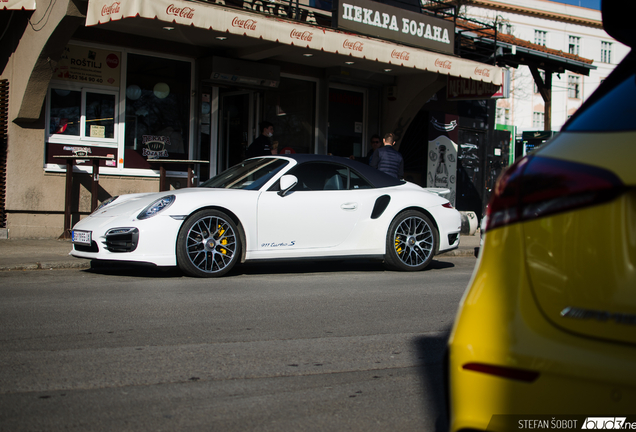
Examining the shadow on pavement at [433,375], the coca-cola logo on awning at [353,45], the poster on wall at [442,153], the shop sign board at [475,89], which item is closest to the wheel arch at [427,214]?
the shadow on pavement at [433,375]

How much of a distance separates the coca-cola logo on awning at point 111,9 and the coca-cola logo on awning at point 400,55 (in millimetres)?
5351

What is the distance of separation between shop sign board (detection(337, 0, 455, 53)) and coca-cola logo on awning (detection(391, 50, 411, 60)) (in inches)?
31.5

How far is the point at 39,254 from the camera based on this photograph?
8852 millimetres

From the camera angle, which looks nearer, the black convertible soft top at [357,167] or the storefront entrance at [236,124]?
the black convertible soft top at [357,167]

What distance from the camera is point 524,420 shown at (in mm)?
1625

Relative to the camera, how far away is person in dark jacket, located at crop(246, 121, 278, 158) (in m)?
12.1

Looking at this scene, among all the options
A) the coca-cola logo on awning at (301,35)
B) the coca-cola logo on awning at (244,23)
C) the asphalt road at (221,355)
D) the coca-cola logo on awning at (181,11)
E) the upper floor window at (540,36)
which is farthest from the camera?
the upper floor window at (540,36)

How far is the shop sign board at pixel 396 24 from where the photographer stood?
12789mm

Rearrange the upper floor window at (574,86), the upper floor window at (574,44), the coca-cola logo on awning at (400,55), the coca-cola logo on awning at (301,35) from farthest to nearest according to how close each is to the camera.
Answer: the upper floor window at (574,86), the upper floor window at (574,44), the coca-cola logo on awning at (400,55), the coca-cola logo on awning at (301,35)

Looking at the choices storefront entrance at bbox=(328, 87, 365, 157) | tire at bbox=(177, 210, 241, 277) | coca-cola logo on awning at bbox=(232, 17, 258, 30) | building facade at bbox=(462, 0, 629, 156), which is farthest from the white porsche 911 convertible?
building facade at bbox=(462, 0, 629, 156)

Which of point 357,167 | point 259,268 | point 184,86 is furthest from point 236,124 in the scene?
point 357,167

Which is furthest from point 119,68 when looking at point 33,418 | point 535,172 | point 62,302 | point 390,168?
point 535,172

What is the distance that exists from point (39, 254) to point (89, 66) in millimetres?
4419

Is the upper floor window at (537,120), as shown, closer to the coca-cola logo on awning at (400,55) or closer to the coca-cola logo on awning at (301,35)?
the coca-cola logo on awning at (400,55)
